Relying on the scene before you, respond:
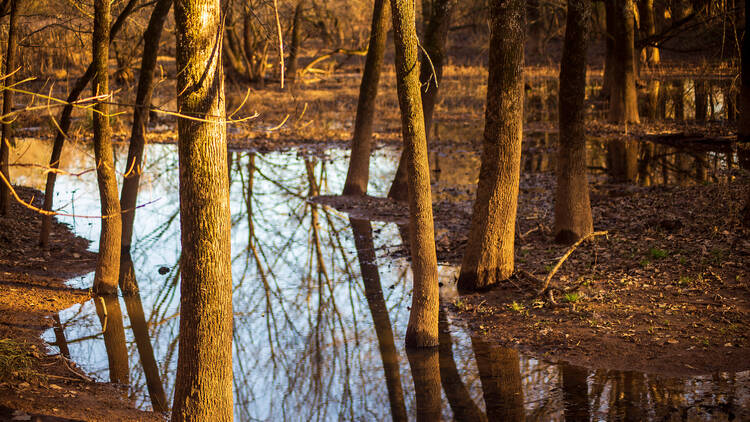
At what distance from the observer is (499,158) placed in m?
10.5

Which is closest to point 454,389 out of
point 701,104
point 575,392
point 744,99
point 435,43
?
point 575,392

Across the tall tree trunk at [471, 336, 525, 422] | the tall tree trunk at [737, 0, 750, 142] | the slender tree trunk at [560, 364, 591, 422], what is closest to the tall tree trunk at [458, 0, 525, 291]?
the tall tree trunk at [471, 336, 525, 422]

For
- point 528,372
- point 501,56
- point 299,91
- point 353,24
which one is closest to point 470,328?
point 528,372

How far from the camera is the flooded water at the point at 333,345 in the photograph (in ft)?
25.3

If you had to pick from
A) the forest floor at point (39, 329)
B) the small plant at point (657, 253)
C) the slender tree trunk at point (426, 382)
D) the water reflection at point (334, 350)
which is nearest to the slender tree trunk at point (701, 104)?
the water reflection at point (334, 350)

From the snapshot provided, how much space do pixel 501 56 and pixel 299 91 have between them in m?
27.8

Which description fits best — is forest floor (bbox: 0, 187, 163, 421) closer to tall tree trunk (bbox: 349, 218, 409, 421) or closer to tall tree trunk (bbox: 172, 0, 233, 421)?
tall tree trunk (bbox: 172, 0, 233, 421)

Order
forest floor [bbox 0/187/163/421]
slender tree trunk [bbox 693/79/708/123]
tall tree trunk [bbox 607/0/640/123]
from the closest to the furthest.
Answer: forest floor [bbox 0/187/163/421] → tall tree trunk [bbox 607/0/640/123] → slender tree trunk [bbox 693/79/708/123]

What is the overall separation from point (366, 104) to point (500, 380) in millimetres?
9589

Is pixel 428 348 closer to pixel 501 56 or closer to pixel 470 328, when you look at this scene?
pixel 470 328

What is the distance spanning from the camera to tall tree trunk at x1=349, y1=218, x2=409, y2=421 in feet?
27.2

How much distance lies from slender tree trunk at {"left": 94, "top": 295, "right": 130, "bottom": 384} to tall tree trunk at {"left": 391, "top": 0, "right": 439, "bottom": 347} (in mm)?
3722

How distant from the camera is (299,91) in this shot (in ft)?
122

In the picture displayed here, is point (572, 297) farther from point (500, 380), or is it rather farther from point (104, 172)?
point (104, 172)
